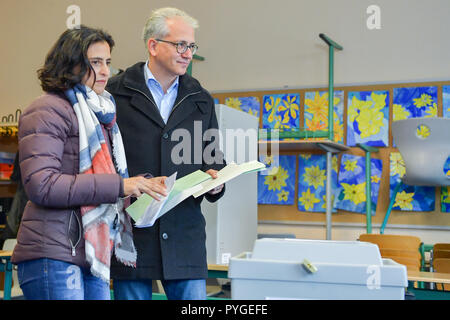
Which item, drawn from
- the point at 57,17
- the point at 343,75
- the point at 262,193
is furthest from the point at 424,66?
the point at 57,17

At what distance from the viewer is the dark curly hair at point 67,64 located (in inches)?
57.8

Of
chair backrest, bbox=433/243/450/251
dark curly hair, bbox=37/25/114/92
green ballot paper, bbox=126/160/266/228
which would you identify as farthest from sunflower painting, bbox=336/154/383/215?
dark curly hair, bbox=37/25/114/92

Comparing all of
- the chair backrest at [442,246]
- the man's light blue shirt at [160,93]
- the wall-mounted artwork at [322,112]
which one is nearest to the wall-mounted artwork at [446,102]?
the wall-mounted artwork at [322,112]

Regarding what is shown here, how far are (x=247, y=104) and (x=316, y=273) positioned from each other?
14.4 ft

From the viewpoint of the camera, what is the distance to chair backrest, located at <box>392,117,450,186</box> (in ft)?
13.2

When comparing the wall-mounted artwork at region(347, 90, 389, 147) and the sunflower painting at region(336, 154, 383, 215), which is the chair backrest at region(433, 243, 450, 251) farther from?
the wall-mounted artwork at region(347, 90, 389, 147)

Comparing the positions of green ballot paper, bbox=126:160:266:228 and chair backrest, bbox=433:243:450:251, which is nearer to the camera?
green ballot paper, bbox=126:160:266:228

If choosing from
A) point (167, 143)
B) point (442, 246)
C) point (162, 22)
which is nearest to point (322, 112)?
point (442, 246)

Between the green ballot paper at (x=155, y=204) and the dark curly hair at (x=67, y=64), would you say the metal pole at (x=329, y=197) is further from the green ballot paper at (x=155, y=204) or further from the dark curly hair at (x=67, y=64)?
the dark curly hair at (x=67, y=64)

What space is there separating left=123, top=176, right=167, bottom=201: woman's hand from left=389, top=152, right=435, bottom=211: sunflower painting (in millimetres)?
3634

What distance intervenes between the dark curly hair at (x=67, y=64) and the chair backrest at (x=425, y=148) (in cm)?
305

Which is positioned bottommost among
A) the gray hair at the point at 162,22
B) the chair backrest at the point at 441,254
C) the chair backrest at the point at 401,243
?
the chair backrest at the point at 441,254

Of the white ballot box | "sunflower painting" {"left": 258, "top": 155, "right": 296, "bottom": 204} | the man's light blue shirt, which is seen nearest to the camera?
the white ballot box

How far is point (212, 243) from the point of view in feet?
10.2
